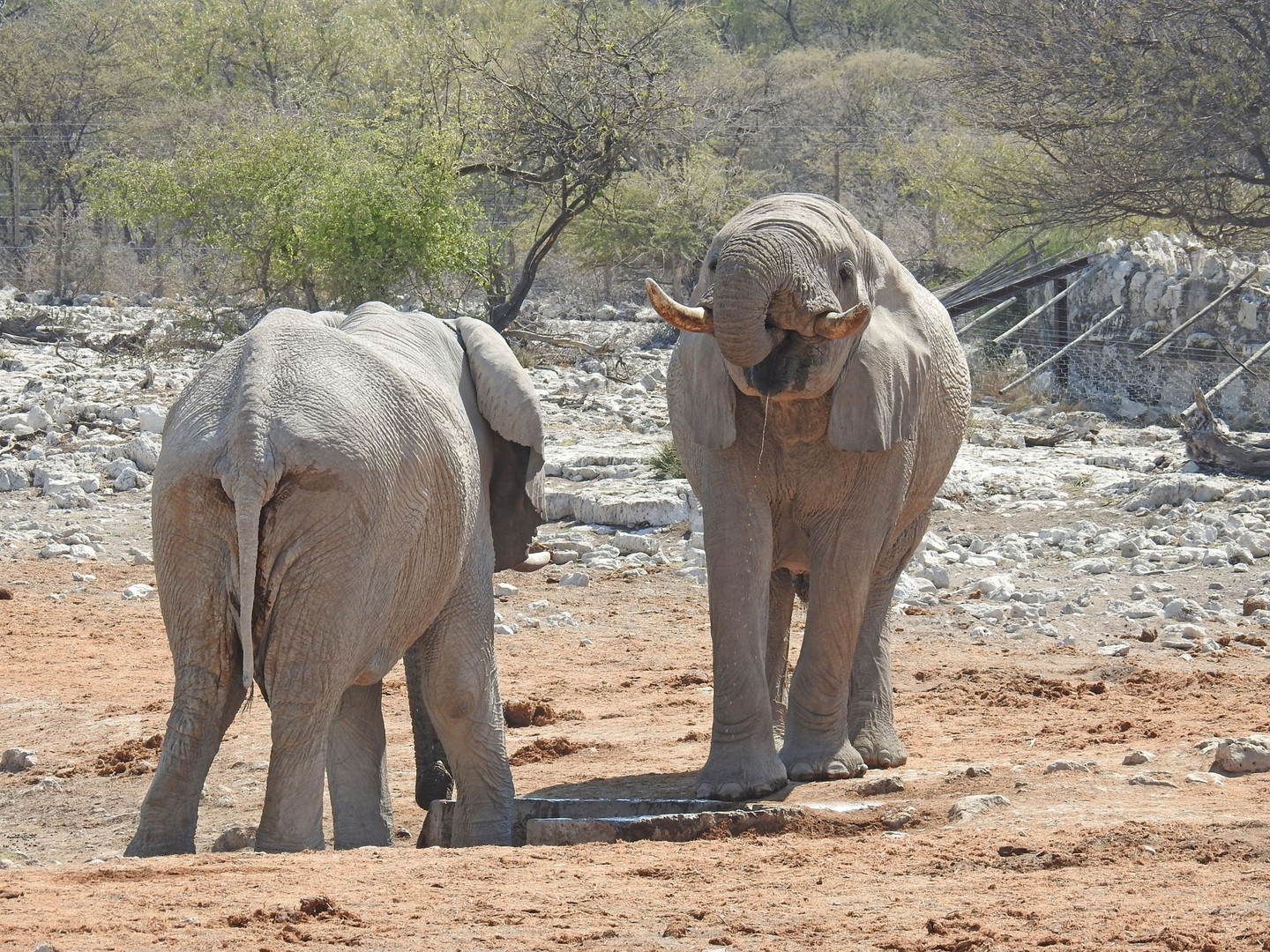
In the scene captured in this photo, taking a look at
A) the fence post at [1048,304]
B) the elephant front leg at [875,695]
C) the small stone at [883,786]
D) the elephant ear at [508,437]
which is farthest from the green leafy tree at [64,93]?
the small stone at [883,786]

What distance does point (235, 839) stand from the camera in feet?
20.1

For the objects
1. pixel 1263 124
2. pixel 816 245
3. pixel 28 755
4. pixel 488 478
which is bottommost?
pixel 28 755

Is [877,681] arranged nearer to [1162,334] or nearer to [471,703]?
[471,703]

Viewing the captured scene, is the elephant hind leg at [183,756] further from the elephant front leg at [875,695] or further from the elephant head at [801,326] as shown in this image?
the elephant front leg at [875,695]

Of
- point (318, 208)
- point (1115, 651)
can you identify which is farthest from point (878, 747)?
point (318, 208)

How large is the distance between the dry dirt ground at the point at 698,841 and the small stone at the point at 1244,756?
123 mm

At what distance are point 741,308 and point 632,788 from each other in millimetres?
2086

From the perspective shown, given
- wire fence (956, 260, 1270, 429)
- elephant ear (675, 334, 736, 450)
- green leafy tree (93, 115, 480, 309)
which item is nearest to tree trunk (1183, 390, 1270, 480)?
wire fence (956, 260, 1270, 429)

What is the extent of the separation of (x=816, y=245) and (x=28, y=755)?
4.41 metres

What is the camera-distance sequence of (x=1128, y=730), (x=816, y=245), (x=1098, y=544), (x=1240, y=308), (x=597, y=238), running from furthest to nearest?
1. (x=597, y=238)
2. (x=1240, y=308)
3. (x=1098, y=544)
4. (x=1128, y=730)
5. (x=816, y=245)

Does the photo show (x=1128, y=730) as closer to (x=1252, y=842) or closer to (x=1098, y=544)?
(x=1252, y=842)

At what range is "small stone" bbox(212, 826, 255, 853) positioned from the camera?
20.0 ft

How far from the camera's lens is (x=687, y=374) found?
6.43m

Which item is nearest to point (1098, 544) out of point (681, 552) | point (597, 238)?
point (681, 552)
